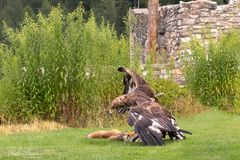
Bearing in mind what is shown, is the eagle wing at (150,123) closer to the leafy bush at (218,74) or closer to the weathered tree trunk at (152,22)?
the leafy bush at (218,74)

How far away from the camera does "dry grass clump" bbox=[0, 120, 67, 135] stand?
13125 mm

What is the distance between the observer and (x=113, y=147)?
9.65 meters

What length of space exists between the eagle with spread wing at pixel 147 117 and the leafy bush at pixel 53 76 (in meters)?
3.33

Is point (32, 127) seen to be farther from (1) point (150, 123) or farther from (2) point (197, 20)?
(2) point (197, 20)

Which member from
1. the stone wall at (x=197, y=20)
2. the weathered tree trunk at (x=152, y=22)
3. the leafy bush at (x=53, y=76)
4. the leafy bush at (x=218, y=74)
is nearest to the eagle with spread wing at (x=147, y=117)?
the leafy bush at (x=53, y=76)

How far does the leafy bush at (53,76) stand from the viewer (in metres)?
13.8

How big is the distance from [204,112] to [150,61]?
176 cm

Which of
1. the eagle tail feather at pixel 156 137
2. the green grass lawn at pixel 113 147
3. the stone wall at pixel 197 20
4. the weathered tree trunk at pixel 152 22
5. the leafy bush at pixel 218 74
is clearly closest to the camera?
the green grass lawn at pixel 113 147

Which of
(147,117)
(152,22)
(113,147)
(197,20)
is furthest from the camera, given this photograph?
(152,22)

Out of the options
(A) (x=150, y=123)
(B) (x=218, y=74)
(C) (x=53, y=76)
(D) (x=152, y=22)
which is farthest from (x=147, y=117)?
(D) (x=152, y=22)

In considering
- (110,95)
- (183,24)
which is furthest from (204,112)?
(183,24)

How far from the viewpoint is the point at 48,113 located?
1388 centimetres

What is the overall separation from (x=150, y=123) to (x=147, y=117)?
119mm

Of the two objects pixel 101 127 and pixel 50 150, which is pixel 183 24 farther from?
pixel 50 150
